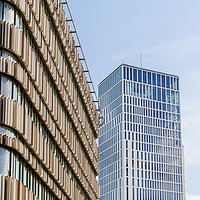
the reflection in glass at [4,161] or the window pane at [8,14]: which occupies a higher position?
the window pane at [8,14]

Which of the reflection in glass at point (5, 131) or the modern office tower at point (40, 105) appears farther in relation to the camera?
the modern office tower at point (40, 105)

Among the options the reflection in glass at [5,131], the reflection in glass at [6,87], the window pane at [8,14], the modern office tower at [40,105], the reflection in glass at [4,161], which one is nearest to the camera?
the reflection in glass at [4,161]

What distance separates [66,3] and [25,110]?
21.7 m

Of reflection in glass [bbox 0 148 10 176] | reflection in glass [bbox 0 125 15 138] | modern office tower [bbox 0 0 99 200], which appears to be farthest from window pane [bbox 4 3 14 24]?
reflection in glass [bbox 0 148 10 176]

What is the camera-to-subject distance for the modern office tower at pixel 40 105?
38.5 metres

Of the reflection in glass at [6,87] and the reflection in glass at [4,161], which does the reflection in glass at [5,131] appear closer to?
the reflection in glass at [4,161]

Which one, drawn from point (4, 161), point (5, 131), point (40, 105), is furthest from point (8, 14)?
point (4, 161)

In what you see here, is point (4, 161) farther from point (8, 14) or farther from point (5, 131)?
point (8, 14)

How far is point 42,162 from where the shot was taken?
47.2m

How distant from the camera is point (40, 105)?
46938 millimetres

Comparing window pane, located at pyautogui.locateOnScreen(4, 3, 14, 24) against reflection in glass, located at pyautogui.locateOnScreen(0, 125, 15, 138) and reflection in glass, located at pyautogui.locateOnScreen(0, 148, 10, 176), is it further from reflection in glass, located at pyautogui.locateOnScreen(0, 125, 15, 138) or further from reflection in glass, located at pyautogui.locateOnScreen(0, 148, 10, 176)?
reflection in glass, located at pyautogui.locateOnScreen(0, 148, 10, 176)

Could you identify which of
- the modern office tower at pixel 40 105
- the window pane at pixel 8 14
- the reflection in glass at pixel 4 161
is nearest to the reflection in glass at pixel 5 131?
the modern office tower at pixel 40 105

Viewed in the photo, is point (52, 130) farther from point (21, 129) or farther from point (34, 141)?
point (21, 129)

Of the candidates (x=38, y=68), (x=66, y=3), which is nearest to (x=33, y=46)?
(x=38, y=68)
